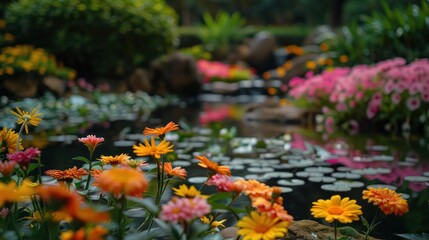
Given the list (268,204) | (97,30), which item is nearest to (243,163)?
(268,204)

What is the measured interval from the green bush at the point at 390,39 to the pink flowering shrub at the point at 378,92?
1.14 meters

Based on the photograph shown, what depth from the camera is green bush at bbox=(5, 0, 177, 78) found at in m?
8.38

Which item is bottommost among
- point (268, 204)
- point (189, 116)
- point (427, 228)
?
point (189, 116)

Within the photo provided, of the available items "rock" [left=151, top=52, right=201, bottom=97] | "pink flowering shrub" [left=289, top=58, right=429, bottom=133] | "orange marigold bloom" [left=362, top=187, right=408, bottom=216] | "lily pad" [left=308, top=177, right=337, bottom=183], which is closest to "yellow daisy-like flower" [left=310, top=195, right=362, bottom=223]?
"orange marigold bloom" [left=362, top=187, right=408, bottom=216]

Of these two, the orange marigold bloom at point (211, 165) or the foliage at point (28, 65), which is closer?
the orange marigold bloom at point (211, 165)

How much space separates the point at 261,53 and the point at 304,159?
11864 millimetres

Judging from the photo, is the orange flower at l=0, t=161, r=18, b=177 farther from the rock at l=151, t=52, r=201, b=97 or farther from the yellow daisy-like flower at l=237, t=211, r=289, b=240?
the rock at l=151, t=52, r=201, b=97

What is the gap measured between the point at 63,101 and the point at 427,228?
5931 millimetres

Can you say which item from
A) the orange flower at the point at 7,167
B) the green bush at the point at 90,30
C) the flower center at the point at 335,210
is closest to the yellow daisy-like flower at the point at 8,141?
the orange flower at the point at 7,167

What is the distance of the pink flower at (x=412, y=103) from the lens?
4.97 m

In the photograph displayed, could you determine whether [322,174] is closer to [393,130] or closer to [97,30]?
[393,130]

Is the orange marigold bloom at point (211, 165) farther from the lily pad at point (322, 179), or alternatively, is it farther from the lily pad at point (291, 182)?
the lily pad at point (322, 179)

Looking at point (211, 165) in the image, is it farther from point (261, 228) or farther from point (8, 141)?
point (8, 141)

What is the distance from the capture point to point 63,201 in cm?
82
